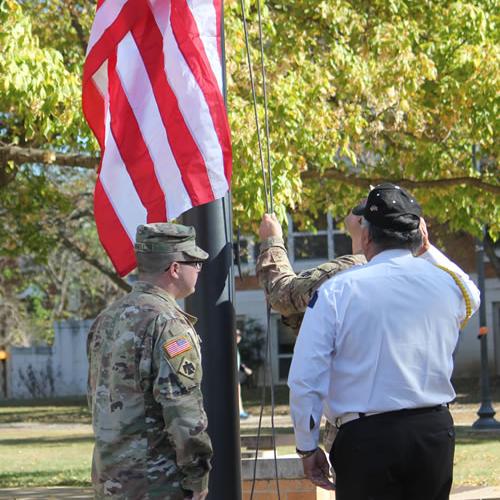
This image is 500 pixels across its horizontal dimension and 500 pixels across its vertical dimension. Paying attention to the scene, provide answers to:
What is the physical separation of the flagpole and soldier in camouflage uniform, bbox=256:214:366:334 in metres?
0.21

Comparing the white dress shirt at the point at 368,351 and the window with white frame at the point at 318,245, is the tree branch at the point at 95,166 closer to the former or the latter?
the white dress shirt at the point at 368,351

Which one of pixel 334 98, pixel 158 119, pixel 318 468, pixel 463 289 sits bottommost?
pixel 318 468

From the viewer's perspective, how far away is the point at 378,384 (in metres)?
4.36

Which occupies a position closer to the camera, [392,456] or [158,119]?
[392,456]

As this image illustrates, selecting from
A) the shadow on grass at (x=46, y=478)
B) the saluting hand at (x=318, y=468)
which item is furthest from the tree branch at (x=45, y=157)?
the saluting hand at (x=318, y=468)

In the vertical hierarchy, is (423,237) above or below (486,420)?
above

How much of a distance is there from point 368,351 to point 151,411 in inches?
35.3

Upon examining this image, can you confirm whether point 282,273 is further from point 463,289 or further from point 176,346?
point 176,346

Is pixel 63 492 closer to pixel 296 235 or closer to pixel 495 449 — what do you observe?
pixel 495 449

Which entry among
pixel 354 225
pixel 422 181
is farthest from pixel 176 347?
pixel 422 181

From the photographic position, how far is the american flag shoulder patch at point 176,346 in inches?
175

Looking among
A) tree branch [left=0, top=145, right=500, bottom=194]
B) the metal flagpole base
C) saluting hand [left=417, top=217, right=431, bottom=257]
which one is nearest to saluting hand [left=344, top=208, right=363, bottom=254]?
saluting hand [left=417, top=217, right=431, bottom=257]

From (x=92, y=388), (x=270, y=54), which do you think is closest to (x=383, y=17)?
(x=270, y=54)

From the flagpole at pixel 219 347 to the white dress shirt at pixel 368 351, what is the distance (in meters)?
1.19
